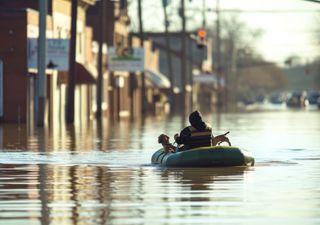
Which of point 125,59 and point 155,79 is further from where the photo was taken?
point 155,79

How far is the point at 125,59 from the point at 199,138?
61029 mm

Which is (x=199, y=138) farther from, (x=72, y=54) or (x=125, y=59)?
(x=125, y=59)

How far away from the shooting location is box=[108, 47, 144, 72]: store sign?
8681 centimetres

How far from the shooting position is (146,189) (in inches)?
828

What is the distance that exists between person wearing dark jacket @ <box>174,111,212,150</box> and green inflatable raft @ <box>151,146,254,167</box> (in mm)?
Result: 171

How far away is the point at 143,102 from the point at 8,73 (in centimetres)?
3572

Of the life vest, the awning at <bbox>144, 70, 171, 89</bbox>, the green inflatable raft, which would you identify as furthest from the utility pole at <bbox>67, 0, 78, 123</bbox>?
the awning at <bbox>144, 70, 171, 89</bbox>

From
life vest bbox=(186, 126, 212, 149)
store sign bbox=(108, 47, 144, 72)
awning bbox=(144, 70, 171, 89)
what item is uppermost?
store sign bbox=(108, 47, 144, 72)

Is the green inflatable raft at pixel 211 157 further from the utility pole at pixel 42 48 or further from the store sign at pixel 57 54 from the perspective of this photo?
the store sign at pixel 57 54

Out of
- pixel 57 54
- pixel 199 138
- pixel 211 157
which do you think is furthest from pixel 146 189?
pixel 57 54

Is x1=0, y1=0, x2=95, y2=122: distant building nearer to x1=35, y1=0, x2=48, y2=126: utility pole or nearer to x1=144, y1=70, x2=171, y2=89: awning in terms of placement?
x1=35, y1=0, x2=48, y2=126: utility pole

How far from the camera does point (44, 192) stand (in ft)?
67.2

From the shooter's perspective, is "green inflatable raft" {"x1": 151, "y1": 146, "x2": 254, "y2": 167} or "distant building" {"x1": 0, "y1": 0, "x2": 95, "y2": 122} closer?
"green inflatable raft" {"x1": 151, "y1": 146, "x2": 254, "y2": 167}

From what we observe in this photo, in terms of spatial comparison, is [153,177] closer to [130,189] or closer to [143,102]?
[130,189]
